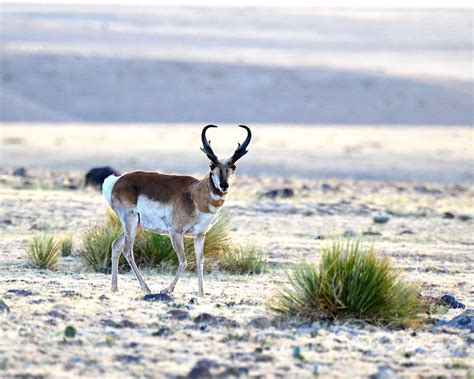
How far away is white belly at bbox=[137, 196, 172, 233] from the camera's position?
441 inches

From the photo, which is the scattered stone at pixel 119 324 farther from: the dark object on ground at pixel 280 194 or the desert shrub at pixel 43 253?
the dark object on ground at pixel 280 194

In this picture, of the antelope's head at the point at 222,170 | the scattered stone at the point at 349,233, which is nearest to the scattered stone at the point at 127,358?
the antelope's head at the point at 222,170

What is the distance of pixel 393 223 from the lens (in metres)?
19.6

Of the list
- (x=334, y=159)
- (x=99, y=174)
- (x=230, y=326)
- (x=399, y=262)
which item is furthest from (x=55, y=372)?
(x=334, y=159)

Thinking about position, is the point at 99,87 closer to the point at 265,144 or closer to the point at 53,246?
the point at 265,144

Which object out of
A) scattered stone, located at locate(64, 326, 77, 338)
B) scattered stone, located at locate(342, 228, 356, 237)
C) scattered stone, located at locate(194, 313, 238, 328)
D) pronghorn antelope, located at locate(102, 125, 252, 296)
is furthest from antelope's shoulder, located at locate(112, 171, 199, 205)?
scattered stone, located at locate(342, 228, 356, 237)

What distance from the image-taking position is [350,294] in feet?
31.5

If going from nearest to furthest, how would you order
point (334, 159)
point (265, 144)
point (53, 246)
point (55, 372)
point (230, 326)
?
point (55, 372) → point (230, 326) → point (53, 246) → point (334, 159) → point (265, 144)

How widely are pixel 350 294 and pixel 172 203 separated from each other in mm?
2446

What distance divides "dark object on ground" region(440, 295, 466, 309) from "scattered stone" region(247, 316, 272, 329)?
106 inches

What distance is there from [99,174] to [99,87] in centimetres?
3720

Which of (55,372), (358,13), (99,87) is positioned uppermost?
(358,13)

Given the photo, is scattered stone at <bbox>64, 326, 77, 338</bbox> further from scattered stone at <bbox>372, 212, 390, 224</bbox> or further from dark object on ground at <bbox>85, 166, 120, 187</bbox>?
dark object on ground at <bbox>85, 166, 120, 187</bbox>

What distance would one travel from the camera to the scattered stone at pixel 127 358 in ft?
25.7
